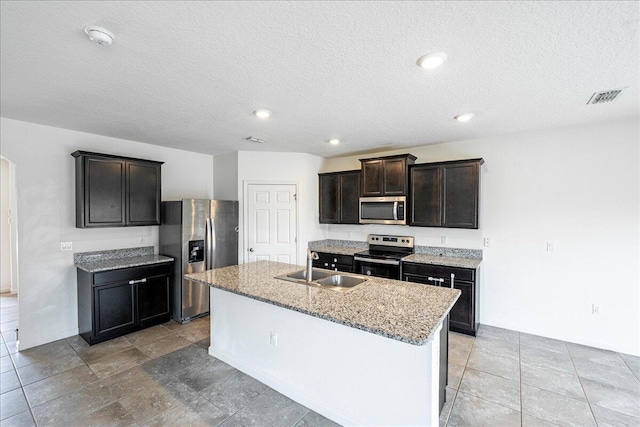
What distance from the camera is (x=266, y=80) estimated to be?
7.19 ft

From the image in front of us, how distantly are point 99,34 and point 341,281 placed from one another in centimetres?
252

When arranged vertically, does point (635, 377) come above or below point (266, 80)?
below

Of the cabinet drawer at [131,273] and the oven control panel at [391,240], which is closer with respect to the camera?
the cabinet drawer at [131,273]

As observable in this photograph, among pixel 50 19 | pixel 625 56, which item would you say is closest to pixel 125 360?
pixel 50 19

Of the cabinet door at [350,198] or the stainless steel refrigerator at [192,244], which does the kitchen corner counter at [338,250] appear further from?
the stainless steel refrigerator at [192,244]

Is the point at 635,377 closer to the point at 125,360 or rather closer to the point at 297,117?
the point at 297,117

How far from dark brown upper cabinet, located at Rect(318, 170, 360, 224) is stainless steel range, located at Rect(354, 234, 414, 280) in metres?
0.54

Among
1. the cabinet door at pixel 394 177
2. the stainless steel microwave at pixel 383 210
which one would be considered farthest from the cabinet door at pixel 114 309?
the cabinet door at pixel 394 177

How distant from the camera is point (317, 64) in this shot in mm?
1953

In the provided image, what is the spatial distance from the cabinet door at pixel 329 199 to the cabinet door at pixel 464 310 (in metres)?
2.17

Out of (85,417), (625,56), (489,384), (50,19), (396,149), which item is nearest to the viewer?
(50,19)

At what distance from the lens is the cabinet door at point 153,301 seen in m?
3.73

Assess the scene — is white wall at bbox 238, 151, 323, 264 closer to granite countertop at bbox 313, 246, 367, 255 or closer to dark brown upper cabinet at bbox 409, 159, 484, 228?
granite countertop at bbox 313, 246, 367, 255

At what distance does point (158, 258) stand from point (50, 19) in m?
3.14
